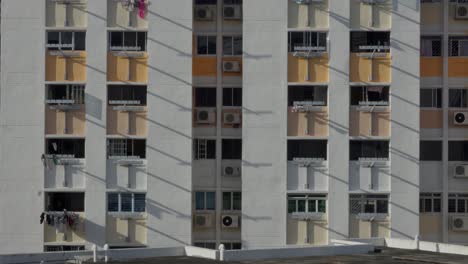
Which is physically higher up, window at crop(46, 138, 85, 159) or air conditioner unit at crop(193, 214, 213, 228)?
window at crop(46, 138, 85, 159)

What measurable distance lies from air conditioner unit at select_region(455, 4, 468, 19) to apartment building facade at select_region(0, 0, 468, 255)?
204 centimetres

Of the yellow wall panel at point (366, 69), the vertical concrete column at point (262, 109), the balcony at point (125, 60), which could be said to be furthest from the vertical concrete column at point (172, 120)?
the yellow wall panel at point (366, 69)

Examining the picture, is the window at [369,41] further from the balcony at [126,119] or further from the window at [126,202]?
the window at [126,202]

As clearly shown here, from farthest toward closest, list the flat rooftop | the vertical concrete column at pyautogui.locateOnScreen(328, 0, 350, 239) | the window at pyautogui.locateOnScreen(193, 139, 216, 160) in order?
1. the window at pyautogui.locateOnScreen(193, 139, 216, 160)
2. the vertical concrete column at pyautogui.locateOnScreen(328, 0, 350, 239)
3. the flat rooftop

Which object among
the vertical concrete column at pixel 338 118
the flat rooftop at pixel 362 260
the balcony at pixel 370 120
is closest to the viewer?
the flat rooftop at pixel 362 260

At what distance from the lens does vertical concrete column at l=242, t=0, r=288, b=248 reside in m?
42.3

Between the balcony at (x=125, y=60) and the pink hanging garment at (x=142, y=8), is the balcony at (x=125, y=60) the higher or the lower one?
the lower one

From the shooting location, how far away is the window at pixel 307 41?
42.6 meters

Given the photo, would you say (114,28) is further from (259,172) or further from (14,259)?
(14,259)

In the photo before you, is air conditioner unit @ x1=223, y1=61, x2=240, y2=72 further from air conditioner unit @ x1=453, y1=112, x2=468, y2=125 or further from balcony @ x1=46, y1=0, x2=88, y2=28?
air conditioner unit @ x1=453, y1=112, x2=468, y2=125

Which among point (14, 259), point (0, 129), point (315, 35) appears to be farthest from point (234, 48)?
point (14, 259)

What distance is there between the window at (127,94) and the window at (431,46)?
10891 millimetres

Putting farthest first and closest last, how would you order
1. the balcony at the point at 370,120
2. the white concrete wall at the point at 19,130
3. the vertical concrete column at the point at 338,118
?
1. the balcony at the point at 370,120
2. the vertical concrete column at the point at 338,118
3. the white concrete wall at the point at 19,130

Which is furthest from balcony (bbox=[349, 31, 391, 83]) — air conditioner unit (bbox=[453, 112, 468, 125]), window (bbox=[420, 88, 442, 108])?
air conditioner unit (bbox=[453, 112, 468, 125])
